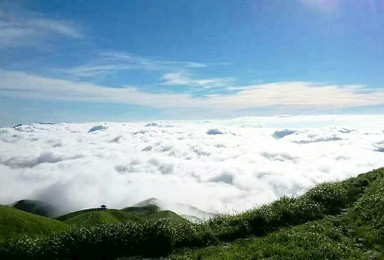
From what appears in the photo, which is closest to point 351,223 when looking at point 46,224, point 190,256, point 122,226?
point 190,256

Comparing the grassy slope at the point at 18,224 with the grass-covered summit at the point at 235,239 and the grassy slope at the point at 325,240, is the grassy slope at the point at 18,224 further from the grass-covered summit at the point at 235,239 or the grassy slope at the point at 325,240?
the grassy slope at the point at 325,240

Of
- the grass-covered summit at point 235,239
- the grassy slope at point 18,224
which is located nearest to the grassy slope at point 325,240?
the grass-covered summit at point 235,239

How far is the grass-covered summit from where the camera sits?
13734 millimetres

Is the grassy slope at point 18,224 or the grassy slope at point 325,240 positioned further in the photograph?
the grassy slope at point 18,224

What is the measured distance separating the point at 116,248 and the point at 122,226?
1.07 m

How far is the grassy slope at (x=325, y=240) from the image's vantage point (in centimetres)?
1330

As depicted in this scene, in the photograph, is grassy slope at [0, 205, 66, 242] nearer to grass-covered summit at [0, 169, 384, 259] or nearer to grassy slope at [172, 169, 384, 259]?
grass-covered summit at [0, 169, 384, 259]

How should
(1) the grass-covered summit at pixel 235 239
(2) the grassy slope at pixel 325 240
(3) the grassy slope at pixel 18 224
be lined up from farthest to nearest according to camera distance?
(3) the grassy slope at pixel 18 224 < (1) the grass-covered summit at pixel 235 239 < (2) the grassy slope at pixel 325 240

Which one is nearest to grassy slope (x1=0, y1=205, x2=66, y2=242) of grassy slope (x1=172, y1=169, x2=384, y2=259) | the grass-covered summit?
the grass-covered summit

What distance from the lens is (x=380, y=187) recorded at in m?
22.8

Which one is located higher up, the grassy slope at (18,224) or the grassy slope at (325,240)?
the grassy slope at (325,240)

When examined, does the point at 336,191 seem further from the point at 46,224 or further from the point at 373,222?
the point at 46,224

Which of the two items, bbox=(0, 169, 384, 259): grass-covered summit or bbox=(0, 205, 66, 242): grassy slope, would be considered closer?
bbox=(0, 169, 384, 259): grass-covered summit

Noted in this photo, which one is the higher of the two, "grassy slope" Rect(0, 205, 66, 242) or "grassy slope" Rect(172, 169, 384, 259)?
"grassy slope" Rect(172, 169, 384, 259)
